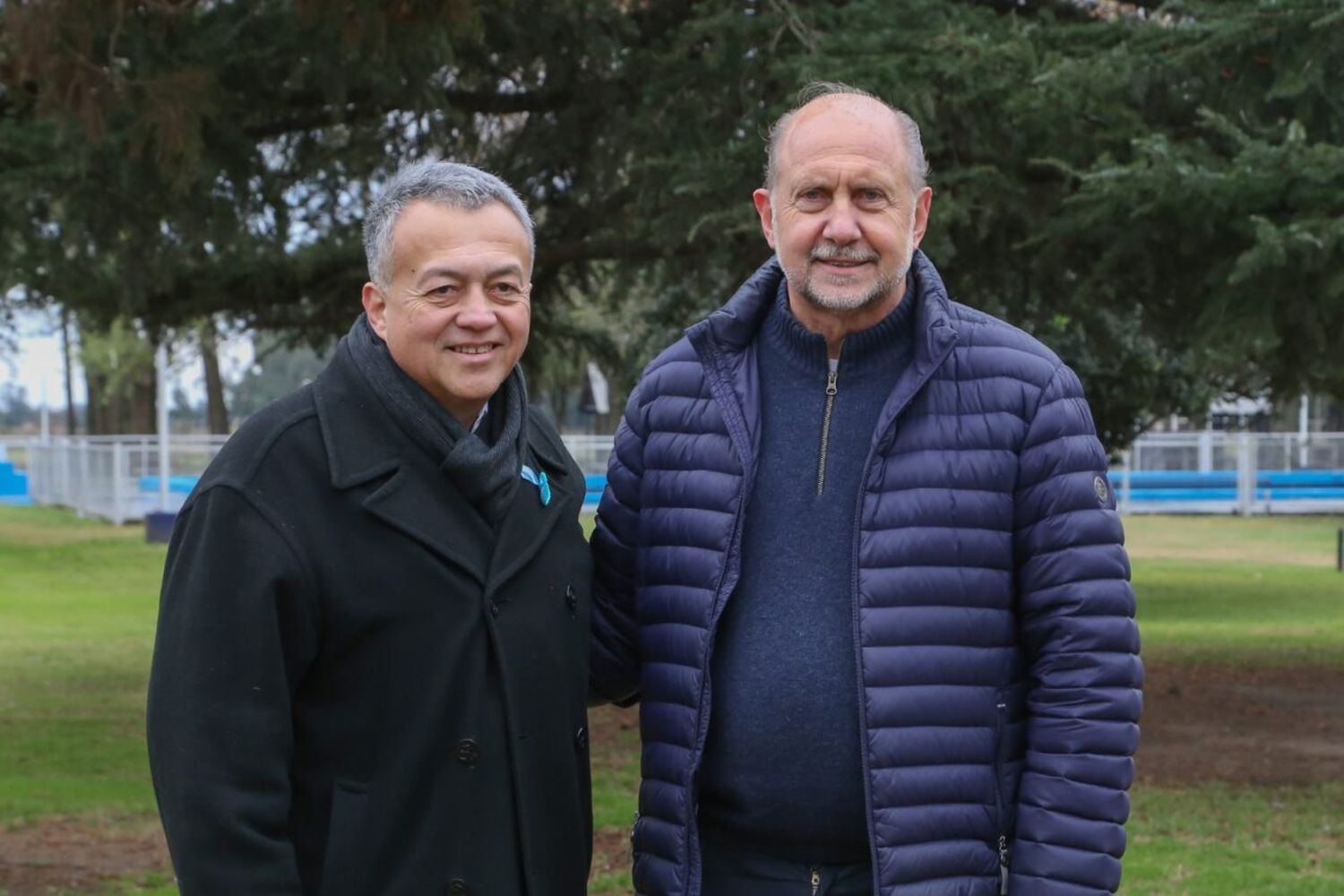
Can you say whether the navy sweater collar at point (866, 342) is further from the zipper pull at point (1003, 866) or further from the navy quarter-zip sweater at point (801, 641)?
the zipper pull at point (1003, 866)

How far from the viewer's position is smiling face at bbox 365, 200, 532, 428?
10.1ft

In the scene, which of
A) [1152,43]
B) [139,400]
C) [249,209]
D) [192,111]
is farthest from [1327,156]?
[139,400]

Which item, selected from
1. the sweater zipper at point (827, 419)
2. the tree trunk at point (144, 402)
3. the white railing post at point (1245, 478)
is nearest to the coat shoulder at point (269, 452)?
the sweater zipper at point (827, 419)

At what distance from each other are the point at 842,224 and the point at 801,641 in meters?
0.76

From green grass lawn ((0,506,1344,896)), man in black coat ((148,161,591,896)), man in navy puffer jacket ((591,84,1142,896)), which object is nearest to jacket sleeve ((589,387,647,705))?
man in navy puffer jacket ((591,84,1142,896))

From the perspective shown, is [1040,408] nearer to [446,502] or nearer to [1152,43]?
[446,502]

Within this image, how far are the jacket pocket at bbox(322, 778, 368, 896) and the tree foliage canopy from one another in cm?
487

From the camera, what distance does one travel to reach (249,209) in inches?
412

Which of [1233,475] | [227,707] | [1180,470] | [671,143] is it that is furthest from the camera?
[1180,470]

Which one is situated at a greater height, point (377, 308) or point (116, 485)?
point (377, 308)

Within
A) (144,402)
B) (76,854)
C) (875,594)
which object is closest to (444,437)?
(875,594)

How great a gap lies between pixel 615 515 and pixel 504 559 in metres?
0.52

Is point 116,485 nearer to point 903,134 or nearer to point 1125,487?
point 1125,487

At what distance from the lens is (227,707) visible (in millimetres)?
2867
